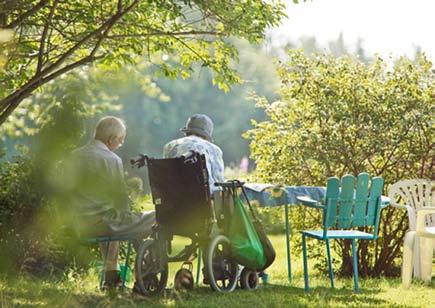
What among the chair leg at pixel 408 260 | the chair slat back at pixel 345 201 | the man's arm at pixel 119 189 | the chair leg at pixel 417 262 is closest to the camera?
the man's arm at pixel 119 189

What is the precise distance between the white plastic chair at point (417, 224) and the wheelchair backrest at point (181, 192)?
2.12 m

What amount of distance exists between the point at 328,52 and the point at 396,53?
2.35ft

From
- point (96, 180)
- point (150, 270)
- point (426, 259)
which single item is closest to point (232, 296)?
point (150, 270)

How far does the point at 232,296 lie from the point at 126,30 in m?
2.71

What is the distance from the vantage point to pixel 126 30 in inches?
→ 315

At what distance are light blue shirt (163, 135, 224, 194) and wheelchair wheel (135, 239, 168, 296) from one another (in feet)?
2.36

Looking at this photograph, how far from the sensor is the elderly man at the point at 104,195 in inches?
258

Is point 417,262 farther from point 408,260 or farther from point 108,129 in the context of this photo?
point 108,129

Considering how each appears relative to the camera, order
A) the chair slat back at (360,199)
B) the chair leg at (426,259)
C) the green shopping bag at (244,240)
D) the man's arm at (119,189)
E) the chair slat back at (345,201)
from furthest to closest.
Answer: the chair leg at (426,259) < the chair slat back at (360,199) < the chair slat back at (345,201) < the man's arm at (119,189) < the green shopping bag at (244,240)

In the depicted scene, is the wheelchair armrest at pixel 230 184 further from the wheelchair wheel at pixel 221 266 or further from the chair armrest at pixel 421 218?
the chair armrest at pixel 421 218

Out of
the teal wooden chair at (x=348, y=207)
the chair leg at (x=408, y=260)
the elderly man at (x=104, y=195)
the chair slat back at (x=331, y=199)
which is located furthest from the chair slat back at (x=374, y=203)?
the elderly man at (x=104, y=195)

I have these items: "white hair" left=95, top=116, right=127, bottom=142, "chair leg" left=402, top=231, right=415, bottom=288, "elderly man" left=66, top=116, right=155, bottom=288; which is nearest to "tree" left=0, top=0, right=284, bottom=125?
"white hair" left=95, top=116, right=127, bottom=142

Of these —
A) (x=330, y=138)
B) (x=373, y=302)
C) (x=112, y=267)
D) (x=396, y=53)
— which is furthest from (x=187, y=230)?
(x=396, y=53)

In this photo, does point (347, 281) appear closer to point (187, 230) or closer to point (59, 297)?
point (187, 230)
